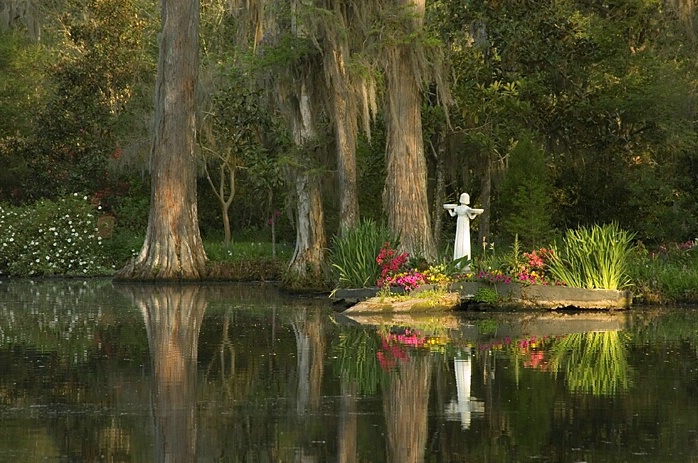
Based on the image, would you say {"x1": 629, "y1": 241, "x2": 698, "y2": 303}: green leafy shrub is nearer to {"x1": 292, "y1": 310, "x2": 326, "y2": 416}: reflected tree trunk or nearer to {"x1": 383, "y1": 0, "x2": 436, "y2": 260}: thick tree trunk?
{"x1": 383, "y1": 0, "x2": 436, "y2": 260}: thick tree trunk

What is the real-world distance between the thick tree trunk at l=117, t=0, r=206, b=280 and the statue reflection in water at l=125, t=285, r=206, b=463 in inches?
318

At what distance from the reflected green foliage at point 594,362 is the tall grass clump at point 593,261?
5083 millimetres

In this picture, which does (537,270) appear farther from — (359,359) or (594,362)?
(359,359)

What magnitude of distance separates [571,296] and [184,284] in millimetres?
16230

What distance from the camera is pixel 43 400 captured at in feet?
45.5

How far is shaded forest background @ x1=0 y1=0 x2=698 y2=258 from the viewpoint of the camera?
3388 centimetres

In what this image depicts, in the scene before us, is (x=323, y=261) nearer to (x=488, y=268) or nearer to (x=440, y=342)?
(x=488, y=268)

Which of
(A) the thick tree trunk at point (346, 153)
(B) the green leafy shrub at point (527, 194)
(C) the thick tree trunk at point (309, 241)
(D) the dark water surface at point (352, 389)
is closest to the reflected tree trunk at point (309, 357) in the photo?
(D) the dark water surface at point (352, 389)

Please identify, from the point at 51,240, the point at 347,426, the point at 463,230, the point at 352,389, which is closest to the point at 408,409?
the point at 347,426

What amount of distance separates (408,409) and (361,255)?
15.6 metres

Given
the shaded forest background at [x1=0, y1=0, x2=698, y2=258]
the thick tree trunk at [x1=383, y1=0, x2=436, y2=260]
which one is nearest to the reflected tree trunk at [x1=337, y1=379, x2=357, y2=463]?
the thick tree trunk at [x1=383, y1=0, x2=436, y2=260]

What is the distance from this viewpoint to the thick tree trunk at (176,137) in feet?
136

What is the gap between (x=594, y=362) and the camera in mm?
16875

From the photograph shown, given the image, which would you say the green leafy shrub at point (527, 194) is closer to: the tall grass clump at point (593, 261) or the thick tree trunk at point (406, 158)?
the thick tree trunk at point (406, 158)
